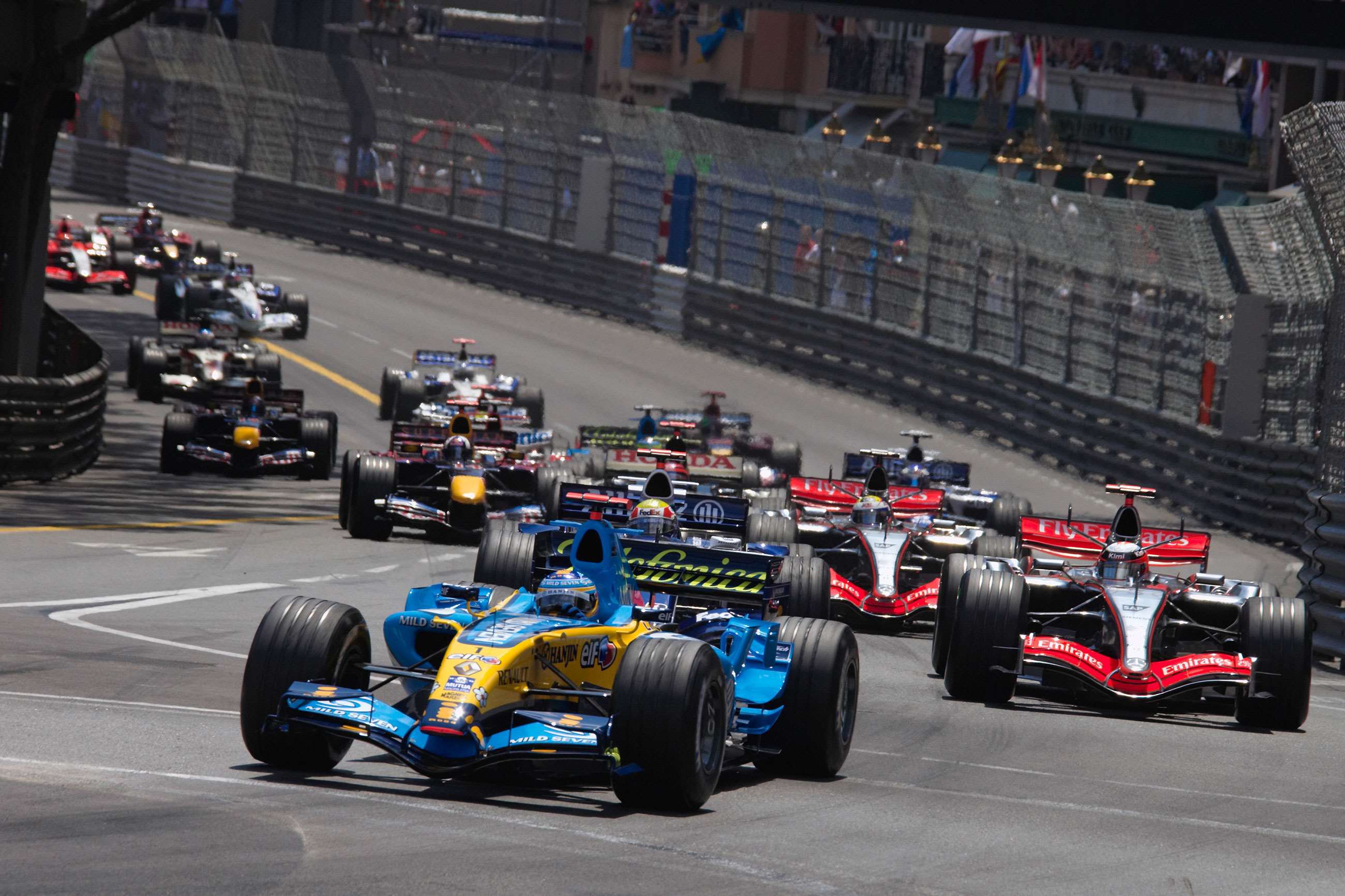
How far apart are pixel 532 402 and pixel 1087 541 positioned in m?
12.6

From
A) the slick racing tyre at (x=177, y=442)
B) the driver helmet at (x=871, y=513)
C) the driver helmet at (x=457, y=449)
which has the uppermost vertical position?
the driver helmet at (x=871, y=513)

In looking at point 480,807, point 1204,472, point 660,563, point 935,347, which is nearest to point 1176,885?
point 480,807

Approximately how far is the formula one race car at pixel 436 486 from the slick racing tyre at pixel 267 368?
7.80 m

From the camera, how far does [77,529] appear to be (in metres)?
19.0

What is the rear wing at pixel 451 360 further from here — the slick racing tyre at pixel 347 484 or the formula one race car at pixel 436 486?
the slick racing tyre at pixel 347 484

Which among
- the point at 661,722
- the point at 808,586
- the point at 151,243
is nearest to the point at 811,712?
the point at 661,722

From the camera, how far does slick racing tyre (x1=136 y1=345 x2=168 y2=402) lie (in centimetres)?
2953

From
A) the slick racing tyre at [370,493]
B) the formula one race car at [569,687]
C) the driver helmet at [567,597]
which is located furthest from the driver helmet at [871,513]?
the driver helmet at [567,597]

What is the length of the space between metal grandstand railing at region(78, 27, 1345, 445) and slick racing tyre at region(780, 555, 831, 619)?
8.85 m

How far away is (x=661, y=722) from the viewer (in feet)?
27.2

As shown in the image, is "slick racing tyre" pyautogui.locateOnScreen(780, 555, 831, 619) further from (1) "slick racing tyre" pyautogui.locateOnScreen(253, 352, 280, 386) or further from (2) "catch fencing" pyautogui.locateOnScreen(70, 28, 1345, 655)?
(1) "slick racing tyre" pyautogui.locateOnScreen(253, 352, 280, 386)

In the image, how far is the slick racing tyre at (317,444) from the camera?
947 inches

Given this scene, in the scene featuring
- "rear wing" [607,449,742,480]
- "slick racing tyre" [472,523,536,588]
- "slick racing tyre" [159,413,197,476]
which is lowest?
"slick racing tyre" [159,413,197,476]

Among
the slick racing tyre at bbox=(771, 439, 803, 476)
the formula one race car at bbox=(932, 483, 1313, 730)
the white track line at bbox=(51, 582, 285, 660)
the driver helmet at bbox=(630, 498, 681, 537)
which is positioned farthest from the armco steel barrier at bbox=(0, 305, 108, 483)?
the formula one race car at bbox=(932, 483, 1313, 730)
